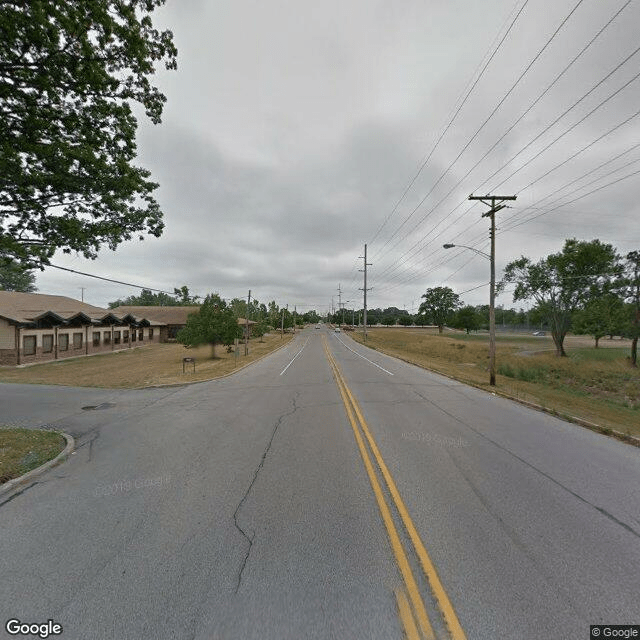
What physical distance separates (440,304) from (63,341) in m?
107

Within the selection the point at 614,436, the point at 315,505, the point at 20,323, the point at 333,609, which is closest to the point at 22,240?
the point at 315,505

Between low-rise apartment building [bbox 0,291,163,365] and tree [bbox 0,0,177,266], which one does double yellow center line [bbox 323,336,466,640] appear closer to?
tree [bbox 0,0,177,266]

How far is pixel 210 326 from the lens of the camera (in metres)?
25.4

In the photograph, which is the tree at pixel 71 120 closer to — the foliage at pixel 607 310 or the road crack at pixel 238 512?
the road crack at pixel 238 512

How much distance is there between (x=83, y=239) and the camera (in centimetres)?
852

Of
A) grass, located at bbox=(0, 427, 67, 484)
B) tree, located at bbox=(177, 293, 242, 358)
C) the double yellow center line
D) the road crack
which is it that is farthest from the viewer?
tree, located at bbox=(177, 293, 242, 358)

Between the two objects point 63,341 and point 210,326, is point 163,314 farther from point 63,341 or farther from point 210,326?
point 210,326

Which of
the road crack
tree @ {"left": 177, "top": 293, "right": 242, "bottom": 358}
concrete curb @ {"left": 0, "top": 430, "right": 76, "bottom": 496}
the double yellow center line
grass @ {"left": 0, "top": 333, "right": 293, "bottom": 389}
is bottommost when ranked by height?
grass @ {"left": 0, "top": 333, "right": 293, "bottom": 389}

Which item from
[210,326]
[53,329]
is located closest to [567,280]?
[210,326]

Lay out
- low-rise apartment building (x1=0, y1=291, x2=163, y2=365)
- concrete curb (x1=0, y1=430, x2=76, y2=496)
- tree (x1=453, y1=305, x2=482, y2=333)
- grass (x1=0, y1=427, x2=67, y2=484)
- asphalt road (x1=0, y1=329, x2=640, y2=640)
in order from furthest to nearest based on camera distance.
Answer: tree (x1=453, y1=305, x2=482, y2=333), low-rise apartment building (x1=0, y1=291, x2=163, y2=365), grass (x1=0, y1=427, x2=67, y2=484), concrete curb (x1=0, y1=430, x2=76, y2=496), asphalt road (x1=0, y1=329, x2=640, y2=640)

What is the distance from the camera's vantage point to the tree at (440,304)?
110125 millimetres

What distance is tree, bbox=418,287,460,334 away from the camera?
361 ft

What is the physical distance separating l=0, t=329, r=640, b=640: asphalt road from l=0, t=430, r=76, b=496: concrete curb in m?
0.22

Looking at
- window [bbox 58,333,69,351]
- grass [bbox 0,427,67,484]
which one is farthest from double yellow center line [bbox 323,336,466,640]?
window [bbox 58,333,69,351]
